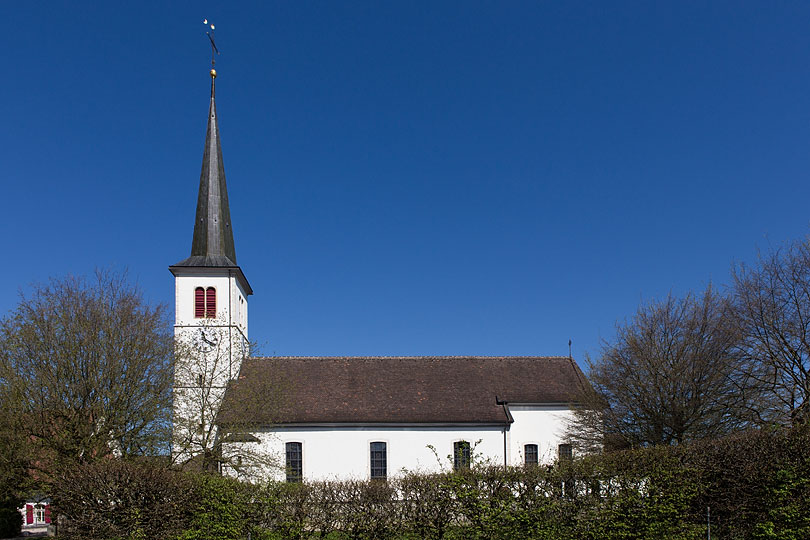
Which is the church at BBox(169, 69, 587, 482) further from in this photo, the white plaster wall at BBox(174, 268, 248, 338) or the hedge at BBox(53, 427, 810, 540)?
the hedge at BBox(53, 427, 810, 540)

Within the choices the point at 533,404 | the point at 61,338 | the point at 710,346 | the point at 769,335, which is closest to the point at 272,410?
the point at 61,338

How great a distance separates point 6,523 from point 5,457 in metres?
9.88

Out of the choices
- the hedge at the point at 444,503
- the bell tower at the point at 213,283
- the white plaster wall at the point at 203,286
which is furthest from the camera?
the white plaster wall at the point at 203,286

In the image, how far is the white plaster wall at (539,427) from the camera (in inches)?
1366

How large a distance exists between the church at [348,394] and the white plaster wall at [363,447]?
0.05 meters

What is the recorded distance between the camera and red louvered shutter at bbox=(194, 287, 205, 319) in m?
37.6

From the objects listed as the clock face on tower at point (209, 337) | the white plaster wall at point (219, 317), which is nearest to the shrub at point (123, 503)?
the white plaster wall at point (219, 317)

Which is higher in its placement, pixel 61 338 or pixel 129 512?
pixel 61 338

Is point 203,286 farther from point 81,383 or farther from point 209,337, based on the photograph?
point 81,383

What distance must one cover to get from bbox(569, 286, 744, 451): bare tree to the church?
4.90m

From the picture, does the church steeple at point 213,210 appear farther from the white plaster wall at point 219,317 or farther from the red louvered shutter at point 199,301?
the red louvered shutter at point 199,301

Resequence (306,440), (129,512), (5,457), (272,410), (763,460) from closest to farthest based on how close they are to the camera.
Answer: (763,460), (129,512), (5,457), (272,410), (306,440)

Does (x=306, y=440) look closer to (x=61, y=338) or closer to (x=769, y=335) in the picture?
(x=61, y=338)

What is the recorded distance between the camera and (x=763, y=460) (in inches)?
685
